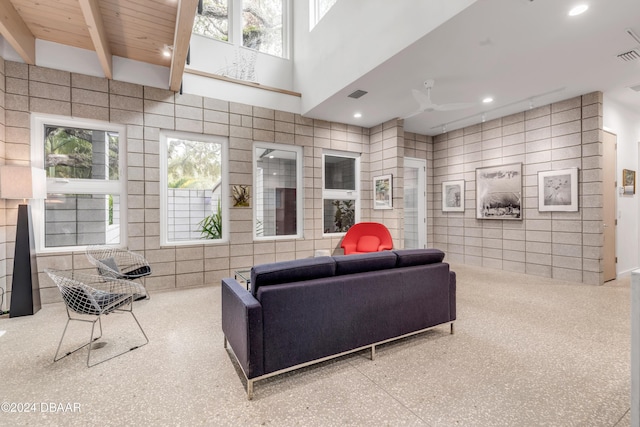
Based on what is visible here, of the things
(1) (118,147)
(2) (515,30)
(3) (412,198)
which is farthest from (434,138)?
(1) (118,147)

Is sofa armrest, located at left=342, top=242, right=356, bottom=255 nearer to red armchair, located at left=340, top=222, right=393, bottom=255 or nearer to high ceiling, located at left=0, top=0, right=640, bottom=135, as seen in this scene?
red armchair, located at left=340, top=222, right=393, bottom=255

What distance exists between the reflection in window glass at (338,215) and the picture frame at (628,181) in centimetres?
456

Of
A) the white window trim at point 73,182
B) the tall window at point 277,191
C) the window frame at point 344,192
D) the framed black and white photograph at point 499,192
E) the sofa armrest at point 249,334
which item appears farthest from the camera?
the window frame at point 344,192

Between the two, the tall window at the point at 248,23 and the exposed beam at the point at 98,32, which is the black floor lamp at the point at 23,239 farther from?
the tall window at the point at 248,23

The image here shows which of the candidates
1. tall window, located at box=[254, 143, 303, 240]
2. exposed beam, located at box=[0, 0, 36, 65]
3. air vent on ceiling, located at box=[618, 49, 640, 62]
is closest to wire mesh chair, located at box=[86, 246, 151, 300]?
tall window, located at box=[254, 143, 303, 240]

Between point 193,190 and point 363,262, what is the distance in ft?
11.2

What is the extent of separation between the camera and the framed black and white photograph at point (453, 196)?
631 centimetres

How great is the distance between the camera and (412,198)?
6.89 metres

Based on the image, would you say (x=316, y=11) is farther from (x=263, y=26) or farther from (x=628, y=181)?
(x=628, y=181)

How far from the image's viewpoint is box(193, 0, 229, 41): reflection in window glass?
16.2ft

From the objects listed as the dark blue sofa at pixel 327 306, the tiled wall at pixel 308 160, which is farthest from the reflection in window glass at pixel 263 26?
the dark blue sofa at pixel 327 306

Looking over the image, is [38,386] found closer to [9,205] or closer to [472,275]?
[9,205]

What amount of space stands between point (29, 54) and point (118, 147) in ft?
4.31

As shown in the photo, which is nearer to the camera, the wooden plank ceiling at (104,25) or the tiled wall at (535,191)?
the wooden plank ceiling at (104,25)
